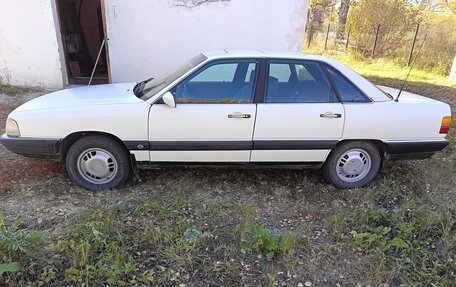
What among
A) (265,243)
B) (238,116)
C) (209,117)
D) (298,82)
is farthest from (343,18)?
(265,243)

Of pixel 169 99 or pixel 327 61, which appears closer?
pixel 169 99

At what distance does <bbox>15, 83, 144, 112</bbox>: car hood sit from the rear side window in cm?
199

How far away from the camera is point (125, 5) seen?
24.3 ft

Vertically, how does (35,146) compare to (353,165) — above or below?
above

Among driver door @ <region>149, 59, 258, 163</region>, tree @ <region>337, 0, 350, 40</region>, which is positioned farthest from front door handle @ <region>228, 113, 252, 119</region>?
tree @ <region>337, 0, 350, 40</region>

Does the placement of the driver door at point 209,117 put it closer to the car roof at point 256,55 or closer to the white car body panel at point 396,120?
the car roof at point 256,55

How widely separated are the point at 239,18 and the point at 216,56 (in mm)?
4376

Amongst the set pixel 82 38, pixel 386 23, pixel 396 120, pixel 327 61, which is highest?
pixel 327 61

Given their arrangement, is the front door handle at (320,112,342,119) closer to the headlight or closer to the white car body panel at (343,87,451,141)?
the white car body panel at (343,87,451,141)

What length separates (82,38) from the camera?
9.45 m

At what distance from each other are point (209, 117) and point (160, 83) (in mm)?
701

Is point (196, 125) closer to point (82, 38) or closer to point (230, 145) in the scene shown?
point (230, 145)

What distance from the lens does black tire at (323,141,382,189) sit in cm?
381

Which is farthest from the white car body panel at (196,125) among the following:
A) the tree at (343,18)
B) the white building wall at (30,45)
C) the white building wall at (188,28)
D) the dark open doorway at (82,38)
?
the tree at (343,18)
